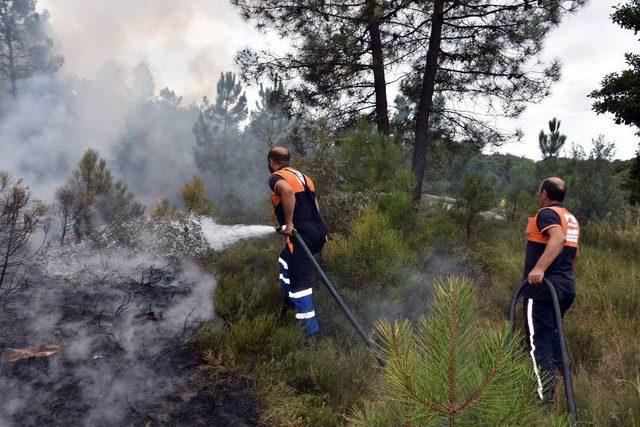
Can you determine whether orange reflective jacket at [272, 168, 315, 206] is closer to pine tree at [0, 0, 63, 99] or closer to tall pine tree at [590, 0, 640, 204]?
tall pine tree at [590, 0, 640, 204]

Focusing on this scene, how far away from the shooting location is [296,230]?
4160mm

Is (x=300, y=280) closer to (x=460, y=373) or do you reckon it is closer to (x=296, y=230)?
(x=296, y=230)

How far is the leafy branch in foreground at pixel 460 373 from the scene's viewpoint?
1134mm

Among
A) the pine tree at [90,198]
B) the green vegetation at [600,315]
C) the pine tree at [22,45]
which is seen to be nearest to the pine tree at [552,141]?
the green vegetation at [600,315]

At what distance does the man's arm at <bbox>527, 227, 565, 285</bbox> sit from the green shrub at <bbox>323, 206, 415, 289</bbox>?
1.23m

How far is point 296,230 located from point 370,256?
0.74 metres

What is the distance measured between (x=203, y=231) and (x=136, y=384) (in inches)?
176

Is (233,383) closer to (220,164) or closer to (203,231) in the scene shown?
(203,231)

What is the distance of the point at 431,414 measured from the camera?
47.8 inches

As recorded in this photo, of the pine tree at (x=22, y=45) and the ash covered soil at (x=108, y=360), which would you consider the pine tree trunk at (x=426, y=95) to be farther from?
the pine tree at (x=22, y=45)

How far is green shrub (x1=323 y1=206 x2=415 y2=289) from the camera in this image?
3979 mm

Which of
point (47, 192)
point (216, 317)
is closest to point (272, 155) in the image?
point (216, 317)

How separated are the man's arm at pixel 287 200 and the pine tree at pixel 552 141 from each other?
760 inches

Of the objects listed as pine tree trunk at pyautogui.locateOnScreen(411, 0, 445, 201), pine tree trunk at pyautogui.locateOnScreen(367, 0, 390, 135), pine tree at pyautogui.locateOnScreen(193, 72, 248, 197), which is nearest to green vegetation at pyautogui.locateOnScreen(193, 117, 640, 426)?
pine tree trunk at pyautogui.locateOnScreen(411, 0, 445, 201)
